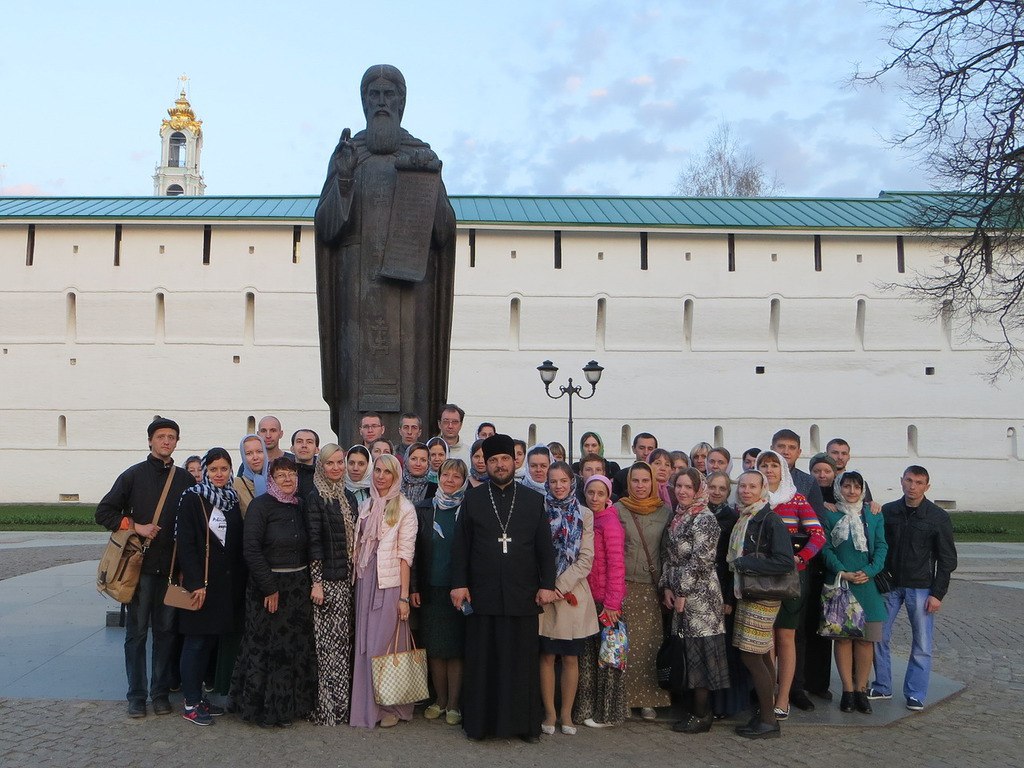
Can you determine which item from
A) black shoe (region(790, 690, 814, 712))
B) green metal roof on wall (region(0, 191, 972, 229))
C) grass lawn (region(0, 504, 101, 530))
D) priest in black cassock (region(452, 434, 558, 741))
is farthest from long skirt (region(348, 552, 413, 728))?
green metal roof on wall (region(0, 191, 972, 229))

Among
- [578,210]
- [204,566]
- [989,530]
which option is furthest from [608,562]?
[578,210]

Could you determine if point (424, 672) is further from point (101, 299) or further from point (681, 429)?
point (101, 299)

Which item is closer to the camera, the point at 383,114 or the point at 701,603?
the point at 701,603

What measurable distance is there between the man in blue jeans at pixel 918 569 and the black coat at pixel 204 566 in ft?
13.3

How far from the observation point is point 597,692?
17.0ft

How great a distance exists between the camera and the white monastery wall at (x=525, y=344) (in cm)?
2836

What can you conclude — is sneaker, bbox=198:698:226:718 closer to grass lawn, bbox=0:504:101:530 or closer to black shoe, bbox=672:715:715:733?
black shoe, bbox=672:715:715:733

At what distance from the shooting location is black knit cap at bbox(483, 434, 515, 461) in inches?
194

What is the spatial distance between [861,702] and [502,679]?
236cm

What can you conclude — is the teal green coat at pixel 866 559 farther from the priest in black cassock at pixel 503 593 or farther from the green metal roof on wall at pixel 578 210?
the green metal roof on wall at pixel 578 210

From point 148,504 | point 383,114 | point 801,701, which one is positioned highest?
point 383,114

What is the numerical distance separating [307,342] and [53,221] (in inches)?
337

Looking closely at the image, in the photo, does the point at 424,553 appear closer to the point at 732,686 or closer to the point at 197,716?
the point at 197,716

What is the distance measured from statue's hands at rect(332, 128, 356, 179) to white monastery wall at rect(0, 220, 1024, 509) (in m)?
21.8
